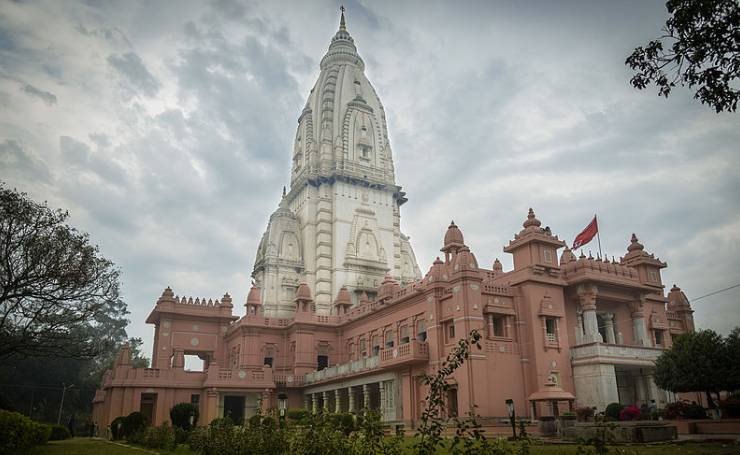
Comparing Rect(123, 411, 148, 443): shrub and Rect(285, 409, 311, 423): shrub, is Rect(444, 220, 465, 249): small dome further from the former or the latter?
Rect(123, 411, 148, 443): shrub

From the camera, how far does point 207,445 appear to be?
14953 mm

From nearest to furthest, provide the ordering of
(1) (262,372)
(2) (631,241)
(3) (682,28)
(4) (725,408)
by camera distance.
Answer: (3) (682,28) < (4) (725,408) < (2) (631,241) < (1) (262,372)

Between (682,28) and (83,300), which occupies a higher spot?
(682,28)

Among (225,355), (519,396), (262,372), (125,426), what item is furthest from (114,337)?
(519,396)

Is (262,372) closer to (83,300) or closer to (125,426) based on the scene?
(125,426)

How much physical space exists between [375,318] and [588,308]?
13.4 m

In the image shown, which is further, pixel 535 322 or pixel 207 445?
pixel 535 322

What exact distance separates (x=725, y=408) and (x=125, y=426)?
26846 millimetres

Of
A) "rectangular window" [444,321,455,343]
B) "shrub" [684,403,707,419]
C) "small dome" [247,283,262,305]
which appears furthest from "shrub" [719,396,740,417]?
"small dome" [247,283,262,305]

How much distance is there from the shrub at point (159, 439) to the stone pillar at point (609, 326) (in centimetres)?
2269

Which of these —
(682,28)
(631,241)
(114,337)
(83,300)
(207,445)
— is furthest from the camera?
(114,337)

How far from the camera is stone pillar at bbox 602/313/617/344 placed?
31859mm

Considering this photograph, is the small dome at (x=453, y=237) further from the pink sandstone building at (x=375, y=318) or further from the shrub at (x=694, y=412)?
the shrub at (x=694, y=412)

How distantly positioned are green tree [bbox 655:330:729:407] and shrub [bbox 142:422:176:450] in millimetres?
20336
